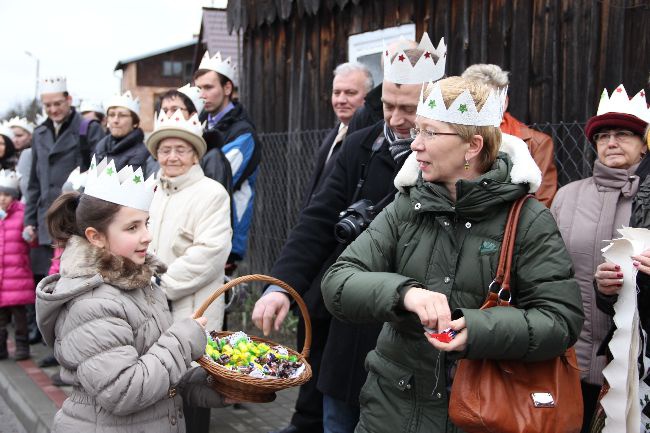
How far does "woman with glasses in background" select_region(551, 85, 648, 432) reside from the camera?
3.69 metres

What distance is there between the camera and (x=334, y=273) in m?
2.68

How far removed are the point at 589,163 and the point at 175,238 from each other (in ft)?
9.64

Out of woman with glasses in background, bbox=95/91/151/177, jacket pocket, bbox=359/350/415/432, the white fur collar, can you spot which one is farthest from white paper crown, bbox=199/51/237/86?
jacket pocket, bbox=359/350/415/432

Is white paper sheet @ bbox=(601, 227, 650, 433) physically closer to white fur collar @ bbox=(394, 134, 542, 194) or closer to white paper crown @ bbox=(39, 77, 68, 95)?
white fur collar @ bbox=(394, 134, 542, 194)

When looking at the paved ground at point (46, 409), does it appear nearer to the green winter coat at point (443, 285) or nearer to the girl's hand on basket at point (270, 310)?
the girl's hand on basket at point (270, 310)

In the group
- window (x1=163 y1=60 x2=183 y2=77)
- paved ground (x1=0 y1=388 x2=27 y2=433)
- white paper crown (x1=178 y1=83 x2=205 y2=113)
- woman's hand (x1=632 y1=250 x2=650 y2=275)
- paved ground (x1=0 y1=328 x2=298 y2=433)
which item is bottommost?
paved ground (x1=0 y1=388 x2=27 y2=433)

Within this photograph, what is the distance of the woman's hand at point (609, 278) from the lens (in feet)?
10.2

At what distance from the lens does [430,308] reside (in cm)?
230

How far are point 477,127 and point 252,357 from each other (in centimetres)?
152

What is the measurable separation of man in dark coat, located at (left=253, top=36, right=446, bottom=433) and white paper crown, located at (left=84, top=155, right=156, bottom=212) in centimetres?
70

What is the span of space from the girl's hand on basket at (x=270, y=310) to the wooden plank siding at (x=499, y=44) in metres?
3.19

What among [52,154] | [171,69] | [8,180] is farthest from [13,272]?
[171,69]

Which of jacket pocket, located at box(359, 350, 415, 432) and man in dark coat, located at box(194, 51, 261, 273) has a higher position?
man in dark coat, located at box(194, 51, 261, 273)

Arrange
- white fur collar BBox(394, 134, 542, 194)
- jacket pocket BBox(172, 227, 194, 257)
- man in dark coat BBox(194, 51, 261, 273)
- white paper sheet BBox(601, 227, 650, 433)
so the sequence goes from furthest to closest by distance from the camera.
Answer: man in dark coat BBox(194, 51, 261, 273) < jacket pocket BBox(172, 227, 194, 257) < white paper sheet BBox(601, 227, 650, 433) < white fur collar BBox(394, 134, 542, 194)
